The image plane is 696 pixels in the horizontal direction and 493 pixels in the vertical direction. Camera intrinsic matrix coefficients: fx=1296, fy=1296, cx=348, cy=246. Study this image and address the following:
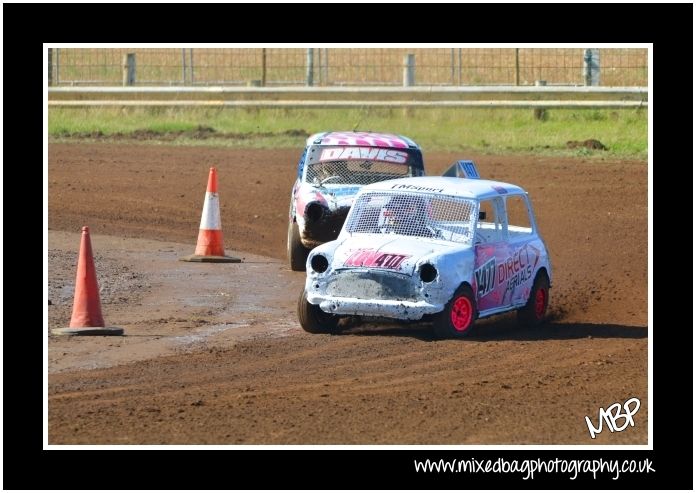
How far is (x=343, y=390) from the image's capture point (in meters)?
8.87

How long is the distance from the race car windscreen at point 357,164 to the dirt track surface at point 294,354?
1.17 m

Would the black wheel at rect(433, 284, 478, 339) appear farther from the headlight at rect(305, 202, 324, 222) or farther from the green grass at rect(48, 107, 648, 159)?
the green grass at rect(48, 107, 648, 159)

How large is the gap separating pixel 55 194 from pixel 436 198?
9268 mm

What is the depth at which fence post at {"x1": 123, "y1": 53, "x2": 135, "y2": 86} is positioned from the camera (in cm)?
2747

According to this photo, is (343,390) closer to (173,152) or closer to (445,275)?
(445,275)

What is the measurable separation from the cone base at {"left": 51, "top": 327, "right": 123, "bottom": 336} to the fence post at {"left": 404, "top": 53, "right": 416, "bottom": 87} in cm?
1652

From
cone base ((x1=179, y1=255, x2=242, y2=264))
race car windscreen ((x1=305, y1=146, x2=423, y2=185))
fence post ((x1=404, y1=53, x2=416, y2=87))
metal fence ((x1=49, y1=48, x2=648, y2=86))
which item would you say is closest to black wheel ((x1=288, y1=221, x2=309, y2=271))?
race car windscreen ((x1=305, y1=146, x2=423, y2=185))

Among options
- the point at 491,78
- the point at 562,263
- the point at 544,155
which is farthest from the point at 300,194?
the point at 491,78

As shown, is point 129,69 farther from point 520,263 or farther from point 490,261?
point 490,261

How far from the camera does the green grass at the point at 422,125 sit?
23.9 metres

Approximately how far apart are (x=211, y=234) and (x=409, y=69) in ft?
40.6

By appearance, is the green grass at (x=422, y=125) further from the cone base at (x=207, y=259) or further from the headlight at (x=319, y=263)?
the headlight at (x=319, y=263)

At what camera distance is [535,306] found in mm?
11820

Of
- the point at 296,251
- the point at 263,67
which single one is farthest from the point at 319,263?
the point at 263,67
